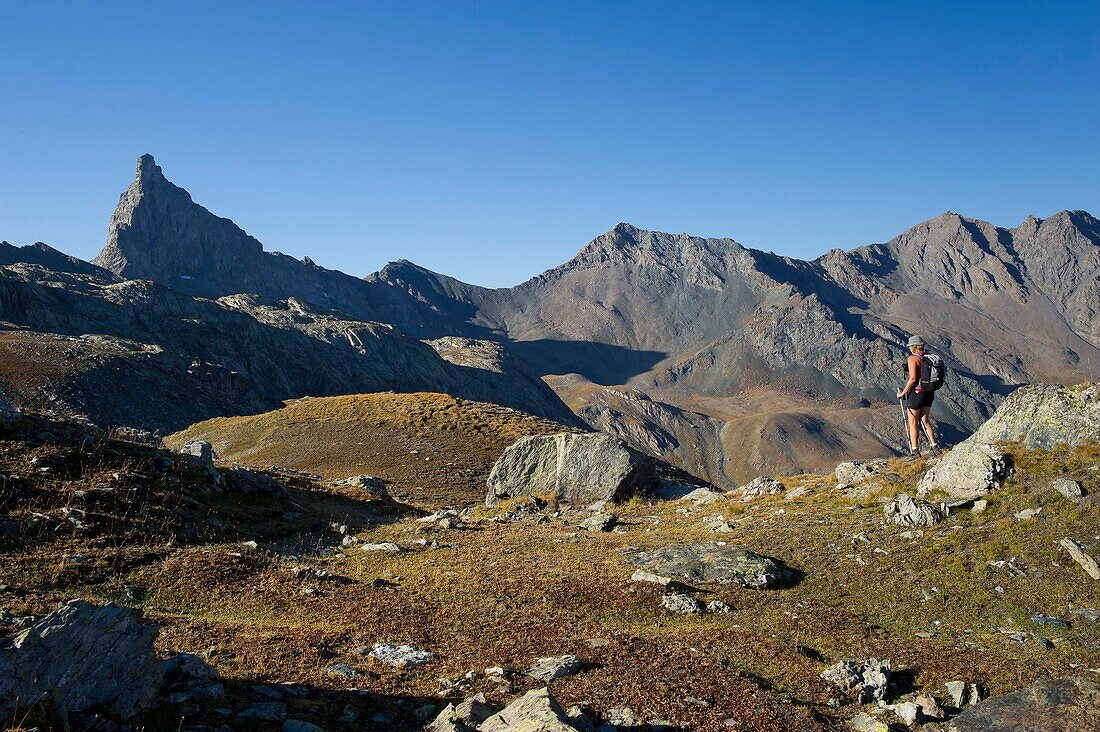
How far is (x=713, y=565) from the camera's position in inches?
656

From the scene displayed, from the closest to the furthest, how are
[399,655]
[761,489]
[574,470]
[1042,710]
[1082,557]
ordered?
[1042,710] < [399,655] < [1082,557] < [761,489] < [574,470]

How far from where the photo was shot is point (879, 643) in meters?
12.2

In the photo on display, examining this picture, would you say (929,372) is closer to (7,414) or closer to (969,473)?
(969,473)

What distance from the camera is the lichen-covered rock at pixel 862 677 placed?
33.5 ft

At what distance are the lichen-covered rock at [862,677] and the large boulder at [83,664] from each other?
34.7 ft

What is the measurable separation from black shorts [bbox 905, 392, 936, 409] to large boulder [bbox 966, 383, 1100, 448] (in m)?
2.42

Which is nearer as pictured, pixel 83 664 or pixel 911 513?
pixel 83 664

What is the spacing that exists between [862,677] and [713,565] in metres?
6.09

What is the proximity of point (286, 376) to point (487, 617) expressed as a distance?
178462mm

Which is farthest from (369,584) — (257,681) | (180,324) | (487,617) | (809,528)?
(180,324)

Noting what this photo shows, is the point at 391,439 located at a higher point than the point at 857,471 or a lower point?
lower

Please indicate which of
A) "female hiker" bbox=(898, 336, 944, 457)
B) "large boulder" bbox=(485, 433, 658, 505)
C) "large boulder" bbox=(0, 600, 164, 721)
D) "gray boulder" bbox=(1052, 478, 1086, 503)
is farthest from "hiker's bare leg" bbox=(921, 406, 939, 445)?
"large boulder" bbox=(0, 600, 164, 721)

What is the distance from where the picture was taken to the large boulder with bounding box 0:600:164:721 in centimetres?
715

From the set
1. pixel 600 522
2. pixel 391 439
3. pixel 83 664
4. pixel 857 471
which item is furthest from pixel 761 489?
pixel 391 439
